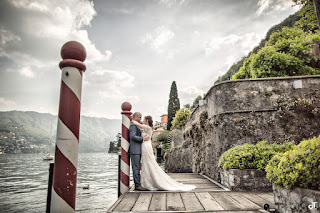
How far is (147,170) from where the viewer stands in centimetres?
461

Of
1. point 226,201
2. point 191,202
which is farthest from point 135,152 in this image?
point 226,201

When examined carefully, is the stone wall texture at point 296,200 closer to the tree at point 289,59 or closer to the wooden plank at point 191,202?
the wooden plank at point 191,202

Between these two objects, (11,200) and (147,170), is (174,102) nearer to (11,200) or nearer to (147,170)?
(11,200)

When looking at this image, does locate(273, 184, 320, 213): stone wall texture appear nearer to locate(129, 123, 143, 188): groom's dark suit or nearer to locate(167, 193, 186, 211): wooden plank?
locate(167, 193, 186, 211): wooden plank

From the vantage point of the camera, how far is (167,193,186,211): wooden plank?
2976mm

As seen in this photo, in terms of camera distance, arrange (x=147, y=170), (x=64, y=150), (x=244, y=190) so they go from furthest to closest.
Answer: (x=147, y=170) → (x=244, y=190) → (x=64, y=150)

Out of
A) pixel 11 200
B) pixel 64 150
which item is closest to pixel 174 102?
pixel 11 200

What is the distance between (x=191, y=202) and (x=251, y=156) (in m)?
2.08

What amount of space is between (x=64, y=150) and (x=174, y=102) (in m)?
44.9

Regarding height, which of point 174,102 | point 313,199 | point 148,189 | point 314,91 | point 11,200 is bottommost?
point 11,200

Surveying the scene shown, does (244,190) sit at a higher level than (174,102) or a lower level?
lower

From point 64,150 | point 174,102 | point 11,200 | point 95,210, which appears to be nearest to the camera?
point 64,150

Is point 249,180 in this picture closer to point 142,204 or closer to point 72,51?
point 142,204

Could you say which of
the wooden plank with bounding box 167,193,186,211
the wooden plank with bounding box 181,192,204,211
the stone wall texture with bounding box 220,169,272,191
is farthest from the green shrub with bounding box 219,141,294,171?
the wooden plank with bounding box 167,193,186,211
